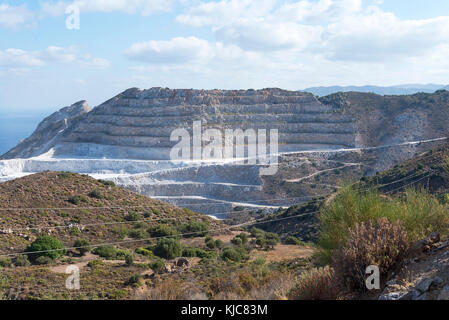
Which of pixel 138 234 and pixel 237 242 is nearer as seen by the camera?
pixel 237 242

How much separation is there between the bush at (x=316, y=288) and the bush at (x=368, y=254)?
214 millimetres

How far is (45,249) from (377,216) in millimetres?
10930

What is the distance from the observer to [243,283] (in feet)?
21.6

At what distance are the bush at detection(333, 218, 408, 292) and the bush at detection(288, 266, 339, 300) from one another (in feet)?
0.70

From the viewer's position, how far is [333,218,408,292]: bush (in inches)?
207

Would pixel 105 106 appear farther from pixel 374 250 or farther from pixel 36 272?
pixel 374 250

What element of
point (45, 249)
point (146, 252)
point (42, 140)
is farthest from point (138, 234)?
point (42, 140)

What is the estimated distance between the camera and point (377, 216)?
661cm

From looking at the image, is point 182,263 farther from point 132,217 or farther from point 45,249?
point 132,217

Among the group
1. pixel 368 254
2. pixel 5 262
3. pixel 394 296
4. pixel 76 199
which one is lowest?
pixel 5 262

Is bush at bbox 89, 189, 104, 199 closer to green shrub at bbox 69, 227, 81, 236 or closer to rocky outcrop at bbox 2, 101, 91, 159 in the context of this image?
green shrub at bbox 69, 227, 81, 236

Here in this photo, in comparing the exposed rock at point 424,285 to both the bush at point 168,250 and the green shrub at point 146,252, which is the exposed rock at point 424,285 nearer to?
the bush at point 168,250

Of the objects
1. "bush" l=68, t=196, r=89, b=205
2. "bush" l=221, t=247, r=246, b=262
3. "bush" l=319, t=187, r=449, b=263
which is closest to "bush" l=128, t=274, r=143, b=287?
"bush" l=221, t=247, r=246, b=262

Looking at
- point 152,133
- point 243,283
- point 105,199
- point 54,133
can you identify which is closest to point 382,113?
point 152,133
